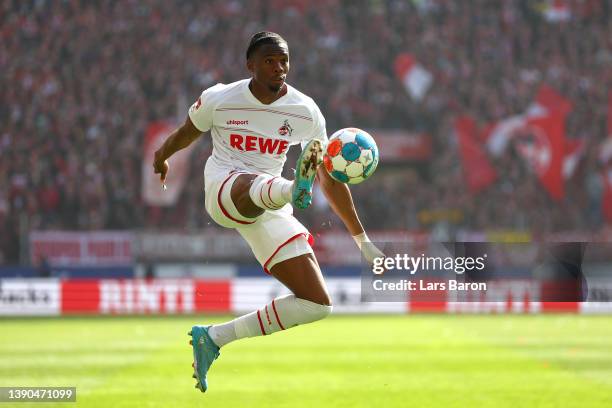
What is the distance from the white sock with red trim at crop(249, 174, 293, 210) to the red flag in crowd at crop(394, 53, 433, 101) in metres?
20.4

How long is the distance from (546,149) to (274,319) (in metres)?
20.1

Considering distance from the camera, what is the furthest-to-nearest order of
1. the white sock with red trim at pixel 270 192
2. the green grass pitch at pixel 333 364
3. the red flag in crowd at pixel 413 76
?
the red flag in crowd at pixel 413 76 → the green grass pitch at pixel 333 364 → the white sock with red trim at pixel 270 192

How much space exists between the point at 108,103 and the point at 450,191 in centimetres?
906

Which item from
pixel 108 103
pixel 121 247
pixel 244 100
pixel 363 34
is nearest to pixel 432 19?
pixel 363 34

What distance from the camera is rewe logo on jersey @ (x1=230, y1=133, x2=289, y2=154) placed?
6.58m

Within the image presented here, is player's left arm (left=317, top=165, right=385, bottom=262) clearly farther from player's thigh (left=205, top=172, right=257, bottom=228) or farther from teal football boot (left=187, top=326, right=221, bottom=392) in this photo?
teal football boot (left=187, top=326, right=221, bottom=392)

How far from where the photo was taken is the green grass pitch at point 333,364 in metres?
8.31

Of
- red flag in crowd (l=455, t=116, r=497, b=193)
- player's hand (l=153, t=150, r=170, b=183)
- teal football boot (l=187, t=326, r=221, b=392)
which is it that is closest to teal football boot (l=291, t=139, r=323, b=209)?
player's hand (l=153, t=150, r=170, b=183)

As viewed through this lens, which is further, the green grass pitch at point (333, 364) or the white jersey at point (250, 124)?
the green grass pitch at point (333, 364)

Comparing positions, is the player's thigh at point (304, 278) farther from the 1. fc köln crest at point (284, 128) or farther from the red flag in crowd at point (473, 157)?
the red flag in crowd at point (473, 157)

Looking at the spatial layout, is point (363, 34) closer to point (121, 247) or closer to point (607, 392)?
point (121, 247)

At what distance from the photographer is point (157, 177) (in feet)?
75.9

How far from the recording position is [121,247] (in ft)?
73.2

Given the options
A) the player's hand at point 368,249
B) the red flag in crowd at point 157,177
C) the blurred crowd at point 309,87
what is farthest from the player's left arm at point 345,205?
the red flag in crowd at point 157,177
